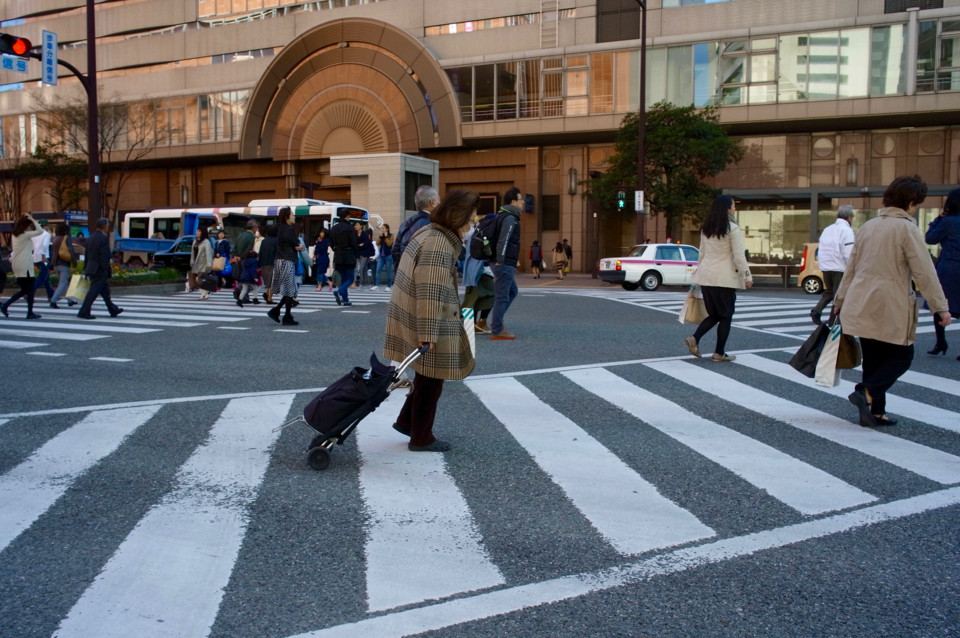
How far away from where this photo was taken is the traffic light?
1661 cm

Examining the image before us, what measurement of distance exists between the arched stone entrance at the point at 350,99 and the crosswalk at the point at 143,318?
2170 centimetres

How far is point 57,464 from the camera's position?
4.92 metres

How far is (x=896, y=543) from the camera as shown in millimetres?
3635

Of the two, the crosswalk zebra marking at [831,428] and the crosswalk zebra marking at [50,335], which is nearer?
the crosswalk zebra marking at [831,428]

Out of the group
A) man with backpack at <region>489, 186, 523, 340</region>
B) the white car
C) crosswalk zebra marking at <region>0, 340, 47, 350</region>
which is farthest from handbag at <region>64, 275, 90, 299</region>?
the white car

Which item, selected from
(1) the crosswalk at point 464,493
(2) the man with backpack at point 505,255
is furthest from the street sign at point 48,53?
(1) the crosswalk at point 464,493

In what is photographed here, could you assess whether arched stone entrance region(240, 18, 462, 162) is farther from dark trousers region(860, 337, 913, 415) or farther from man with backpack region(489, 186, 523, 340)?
dark trousers region(860, 337, 913, 415)

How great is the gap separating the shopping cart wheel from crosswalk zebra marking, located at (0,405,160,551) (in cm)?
127

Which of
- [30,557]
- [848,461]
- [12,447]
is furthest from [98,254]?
[848,461]

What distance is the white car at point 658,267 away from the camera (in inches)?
977

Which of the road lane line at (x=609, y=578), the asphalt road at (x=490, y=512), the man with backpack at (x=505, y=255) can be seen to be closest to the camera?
the road lane line at (x=609, y=578)

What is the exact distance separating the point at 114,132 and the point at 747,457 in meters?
46.7

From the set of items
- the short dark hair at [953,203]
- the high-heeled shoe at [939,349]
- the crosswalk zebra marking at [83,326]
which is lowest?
the crosswalk zebra marking at [83,326]

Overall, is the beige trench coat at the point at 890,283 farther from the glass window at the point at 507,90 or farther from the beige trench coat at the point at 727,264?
the glass window at the point at 507,90
